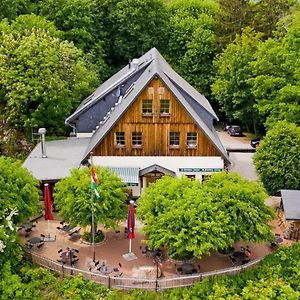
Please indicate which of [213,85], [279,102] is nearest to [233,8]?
[213,85]

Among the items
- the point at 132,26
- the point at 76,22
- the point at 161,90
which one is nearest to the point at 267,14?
the point at 132,26

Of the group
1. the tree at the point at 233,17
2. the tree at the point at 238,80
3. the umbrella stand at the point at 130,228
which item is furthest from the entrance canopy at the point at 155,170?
the tree at the point at 233,17

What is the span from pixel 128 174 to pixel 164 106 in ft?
20.0

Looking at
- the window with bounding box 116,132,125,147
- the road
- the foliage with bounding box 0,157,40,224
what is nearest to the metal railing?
the foliage with bounding box 0,157,40,224

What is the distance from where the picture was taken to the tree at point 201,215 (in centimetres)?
2869

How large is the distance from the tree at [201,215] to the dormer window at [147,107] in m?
8.00

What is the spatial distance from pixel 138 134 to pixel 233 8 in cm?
3361

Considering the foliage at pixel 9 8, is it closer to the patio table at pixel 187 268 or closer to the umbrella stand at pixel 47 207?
the umbrella stand at pixel 47 207

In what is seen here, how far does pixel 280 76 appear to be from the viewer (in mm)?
49375

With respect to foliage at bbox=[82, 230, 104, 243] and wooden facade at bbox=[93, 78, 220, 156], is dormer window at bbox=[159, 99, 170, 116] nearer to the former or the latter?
wooden facade at bbox=[93, 78, 220, 156]

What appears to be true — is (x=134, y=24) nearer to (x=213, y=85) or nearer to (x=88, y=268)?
(x=213, y=85)

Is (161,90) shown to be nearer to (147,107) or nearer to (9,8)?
(147,107)

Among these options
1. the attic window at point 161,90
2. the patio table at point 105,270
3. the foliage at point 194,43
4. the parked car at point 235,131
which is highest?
the foliage at point 194,43

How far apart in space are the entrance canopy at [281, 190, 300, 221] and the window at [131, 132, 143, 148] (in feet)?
38.6
